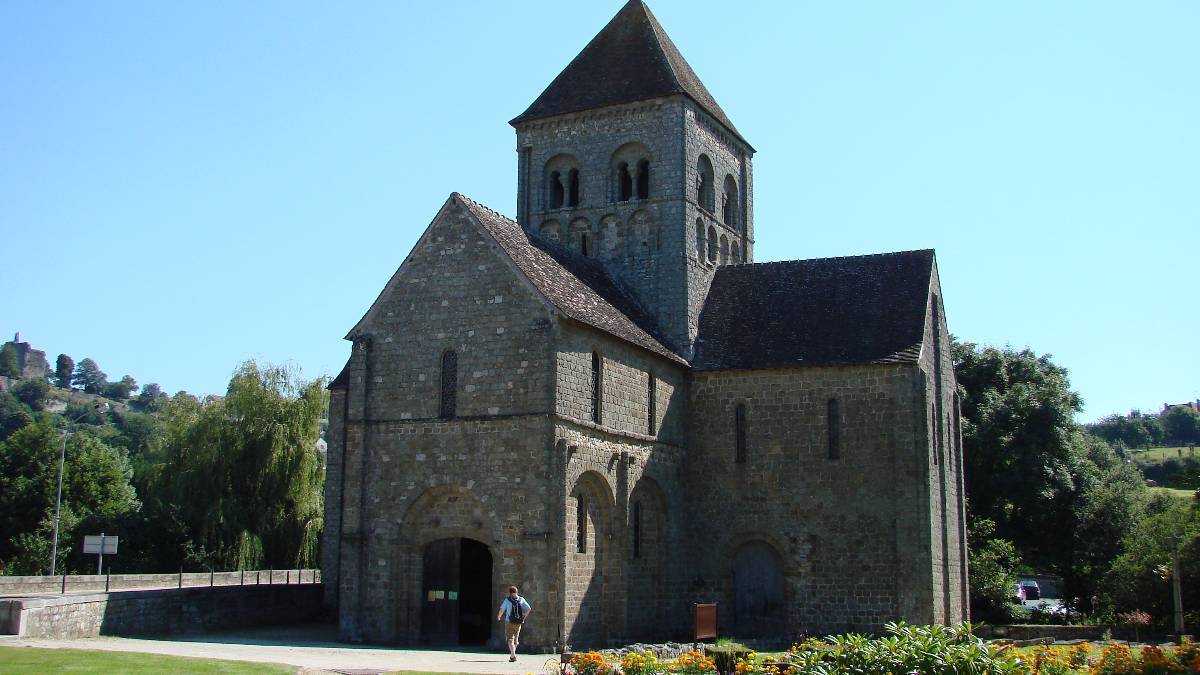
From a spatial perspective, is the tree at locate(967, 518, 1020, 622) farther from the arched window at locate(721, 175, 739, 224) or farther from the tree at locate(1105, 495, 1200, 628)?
the arched window at locate(721, 175, 739, 224)

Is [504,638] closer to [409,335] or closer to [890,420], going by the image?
[409,335]

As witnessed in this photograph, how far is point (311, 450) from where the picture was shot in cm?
5006

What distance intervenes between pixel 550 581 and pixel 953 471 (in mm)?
15627

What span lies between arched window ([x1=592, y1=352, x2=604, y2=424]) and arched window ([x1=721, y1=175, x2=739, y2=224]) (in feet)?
42.8

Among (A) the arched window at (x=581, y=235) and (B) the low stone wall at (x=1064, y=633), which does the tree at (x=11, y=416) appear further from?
(B) the low stone wall at (x=1064, y=633)

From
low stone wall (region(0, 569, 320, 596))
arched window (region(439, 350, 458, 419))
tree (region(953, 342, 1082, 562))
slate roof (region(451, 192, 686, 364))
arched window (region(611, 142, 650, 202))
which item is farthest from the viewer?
tree (region(953, 342, 1082, 562))

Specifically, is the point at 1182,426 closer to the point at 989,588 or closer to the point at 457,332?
the point at 989,588

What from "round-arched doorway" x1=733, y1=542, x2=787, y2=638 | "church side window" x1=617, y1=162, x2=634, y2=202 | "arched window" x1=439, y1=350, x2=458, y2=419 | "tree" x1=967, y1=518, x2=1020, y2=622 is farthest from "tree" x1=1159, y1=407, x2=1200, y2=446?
"arched window" x1=439, y1=350, x2=458, y2=419

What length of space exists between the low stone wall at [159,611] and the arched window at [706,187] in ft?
60.0

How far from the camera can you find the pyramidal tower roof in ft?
134

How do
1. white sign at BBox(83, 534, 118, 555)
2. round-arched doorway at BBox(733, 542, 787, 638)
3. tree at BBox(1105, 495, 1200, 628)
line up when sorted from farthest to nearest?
tree at BBox(1105, 495, 1200, 628), round-arched doorway at BBox(733, 542, 787, 638), white sign at BBox(83, 534, 118, 555)

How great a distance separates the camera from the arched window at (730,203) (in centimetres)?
4369

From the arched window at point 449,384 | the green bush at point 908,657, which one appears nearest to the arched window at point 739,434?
the arched window at point 449,384

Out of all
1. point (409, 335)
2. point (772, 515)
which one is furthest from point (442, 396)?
point (772, 515)
